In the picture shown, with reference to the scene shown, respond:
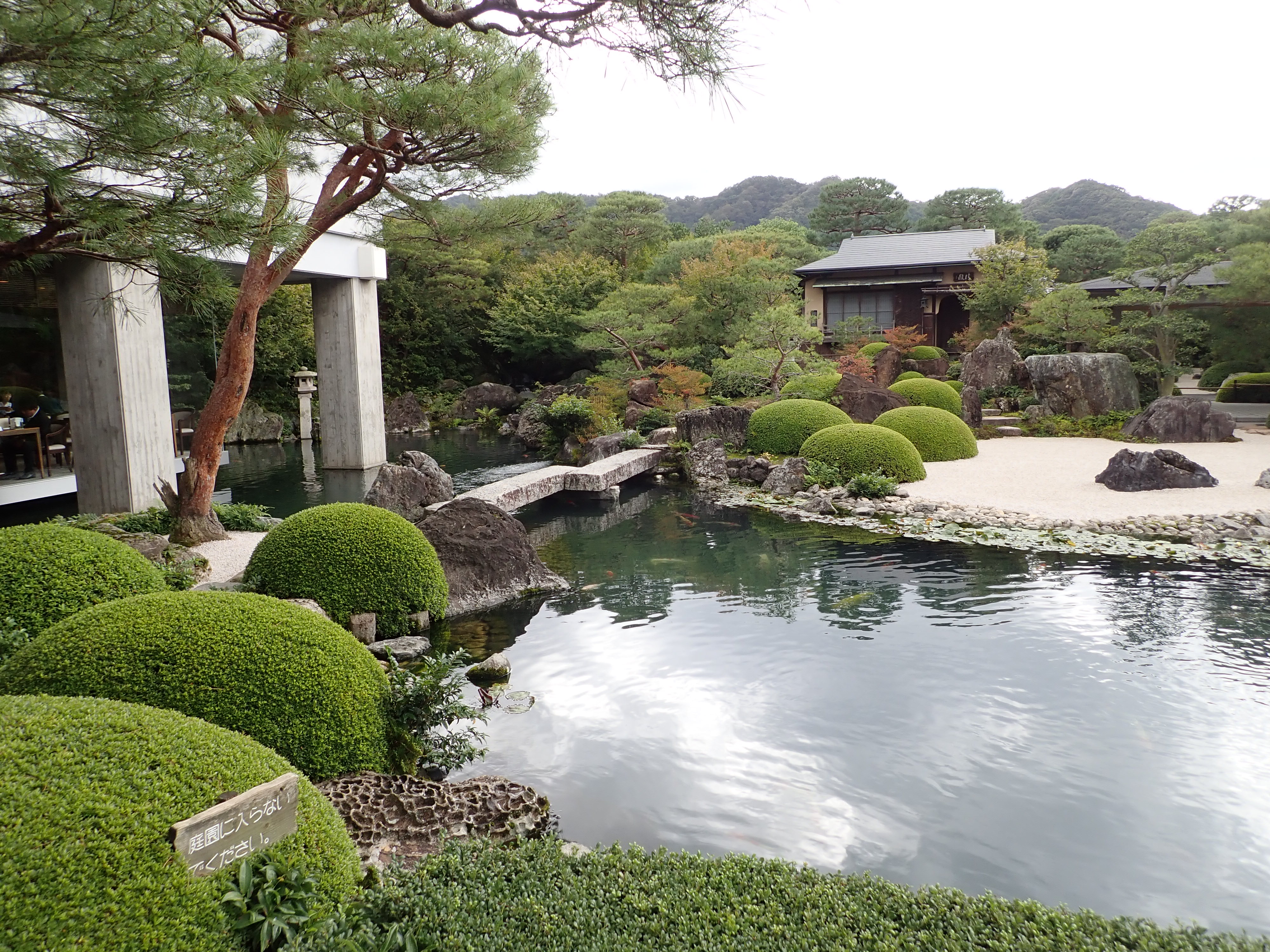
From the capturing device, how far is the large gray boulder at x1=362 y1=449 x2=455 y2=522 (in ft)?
33.6

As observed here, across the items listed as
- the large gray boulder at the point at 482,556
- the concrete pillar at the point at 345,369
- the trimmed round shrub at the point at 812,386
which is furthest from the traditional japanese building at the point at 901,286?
the large gray boulder at the point at 482,556

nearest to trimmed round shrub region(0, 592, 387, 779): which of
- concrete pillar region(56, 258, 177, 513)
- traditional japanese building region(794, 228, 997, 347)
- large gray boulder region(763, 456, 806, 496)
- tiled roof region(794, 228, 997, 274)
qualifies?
concrete pillar region(56, 258, 177, 513)

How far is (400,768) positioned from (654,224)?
25700mm

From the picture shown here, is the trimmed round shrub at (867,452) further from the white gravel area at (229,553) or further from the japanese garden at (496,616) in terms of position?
the white gravel area at (229,553)

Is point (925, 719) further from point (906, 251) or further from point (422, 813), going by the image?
point (906, 251)

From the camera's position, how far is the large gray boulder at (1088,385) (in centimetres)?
1775

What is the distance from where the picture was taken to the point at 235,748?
2725 millimetres

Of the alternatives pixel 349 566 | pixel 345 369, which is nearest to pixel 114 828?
pixel 349 566

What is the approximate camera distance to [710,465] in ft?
44.4

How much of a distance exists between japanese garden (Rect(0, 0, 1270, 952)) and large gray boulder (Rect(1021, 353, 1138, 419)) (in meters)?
2.02

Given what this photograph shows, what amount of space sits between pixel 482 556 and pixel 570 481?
5.34 meters

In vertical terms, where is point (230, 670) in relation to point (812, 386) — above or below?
below

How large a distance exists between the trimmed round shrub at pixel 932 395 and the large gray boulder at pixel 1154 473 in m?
5.68

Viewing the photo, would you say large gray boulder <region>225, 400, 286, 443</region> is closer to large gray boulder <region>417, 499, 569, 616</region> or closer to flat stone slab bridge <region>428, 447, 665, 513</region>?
flat stone slab bridge <region>428, 447, 665, 513</region>
